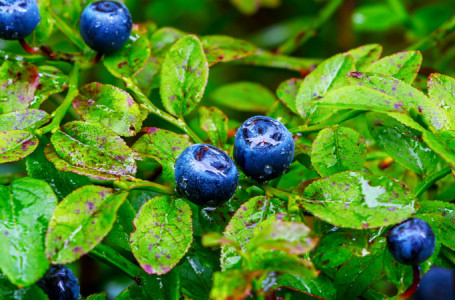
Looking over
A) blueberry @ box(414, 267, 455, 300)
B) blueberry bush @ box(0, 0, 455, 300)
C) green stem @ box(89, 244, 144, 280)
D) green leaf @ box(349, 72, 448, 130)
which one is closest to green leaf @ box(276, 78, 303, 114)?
blueberry bush @ box(0, 0, 455, 300)

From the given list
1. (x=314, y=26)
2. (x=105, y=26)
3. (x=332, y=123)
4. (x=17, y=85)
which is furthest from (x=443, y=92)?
(x=314, y=26)

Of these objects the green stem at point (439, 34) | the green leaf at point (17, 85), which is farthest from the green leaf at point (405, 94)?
the green stem at point (439, 34)

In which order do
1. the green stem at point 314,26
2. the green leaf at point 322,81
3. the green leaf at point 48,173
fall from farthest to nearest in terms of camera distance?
the green stem at point 314,26 < the green leaf at point 322,81 < the green leaf at point 48,173

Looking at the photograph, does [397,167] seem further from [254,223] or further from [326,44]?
[326,44]

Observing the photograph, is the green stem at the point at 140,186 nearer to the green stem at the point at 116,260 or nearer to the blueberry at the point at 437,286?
the green stem at the point at 116,260

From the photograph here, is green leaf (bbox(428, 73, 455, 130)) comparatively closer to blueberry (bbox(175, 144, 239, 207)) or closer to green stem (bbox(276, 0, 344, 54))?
blueberry (bbox(175, 144, 239, 207))

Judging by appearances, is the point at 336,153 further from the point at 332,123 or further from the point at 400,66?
the point at 400,66

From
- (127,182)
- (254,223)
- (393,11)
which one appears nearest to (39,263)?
(127,182)
